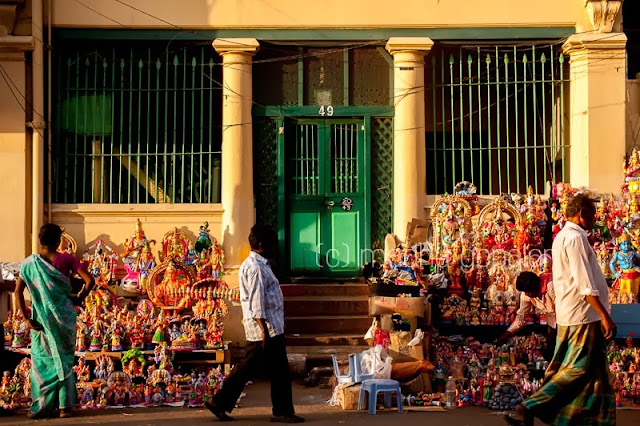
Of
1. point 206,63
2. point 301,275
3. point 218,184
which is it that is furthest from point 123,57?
point 301,275

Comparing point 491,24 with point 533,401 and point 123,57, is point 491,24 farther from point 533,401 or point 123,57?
point 533,401

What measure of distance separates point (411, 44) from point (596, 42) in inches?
93.0

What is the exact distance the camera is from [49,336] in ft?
31.2

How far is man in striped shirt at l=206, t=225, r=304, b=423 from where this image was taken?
9031 millimetres

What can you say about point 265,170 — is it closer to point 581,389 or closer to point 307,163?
point 307,163

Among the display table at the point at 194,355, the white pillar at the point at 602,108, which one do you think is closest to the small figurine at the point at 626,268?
the white pillar at the point at 602,108

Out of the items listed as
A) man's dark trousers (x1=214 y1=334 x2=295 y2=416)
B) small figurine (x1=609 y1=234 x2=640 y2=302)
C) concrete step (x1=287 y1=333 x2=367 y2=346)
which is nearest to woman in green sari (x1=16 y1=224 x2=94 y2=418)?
man's dark trousers (x1=214 y1=334 x2=295 y2=416)

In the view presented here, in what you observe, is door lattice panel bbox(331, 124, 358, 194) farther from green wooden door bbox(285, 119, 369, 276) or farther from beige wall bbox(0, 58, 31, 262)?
beige wall bbox(0, 58, 31, 262)

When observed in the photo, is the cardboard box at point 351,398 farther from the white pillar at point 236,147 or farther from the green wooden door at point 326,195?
the green wooden door at point 326,195

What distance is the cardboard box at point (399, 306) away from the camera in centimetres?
1133

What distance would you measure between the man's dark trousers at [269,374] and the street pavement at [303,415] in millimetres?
242

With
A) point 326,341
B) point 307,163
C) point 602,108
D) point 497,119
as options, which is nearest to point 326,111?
point 307,163

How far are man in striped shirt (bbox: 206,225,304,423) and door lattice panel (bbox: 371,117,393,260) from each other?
5.46 m

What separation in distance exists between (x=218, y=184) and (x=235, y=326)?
90.4 inches
